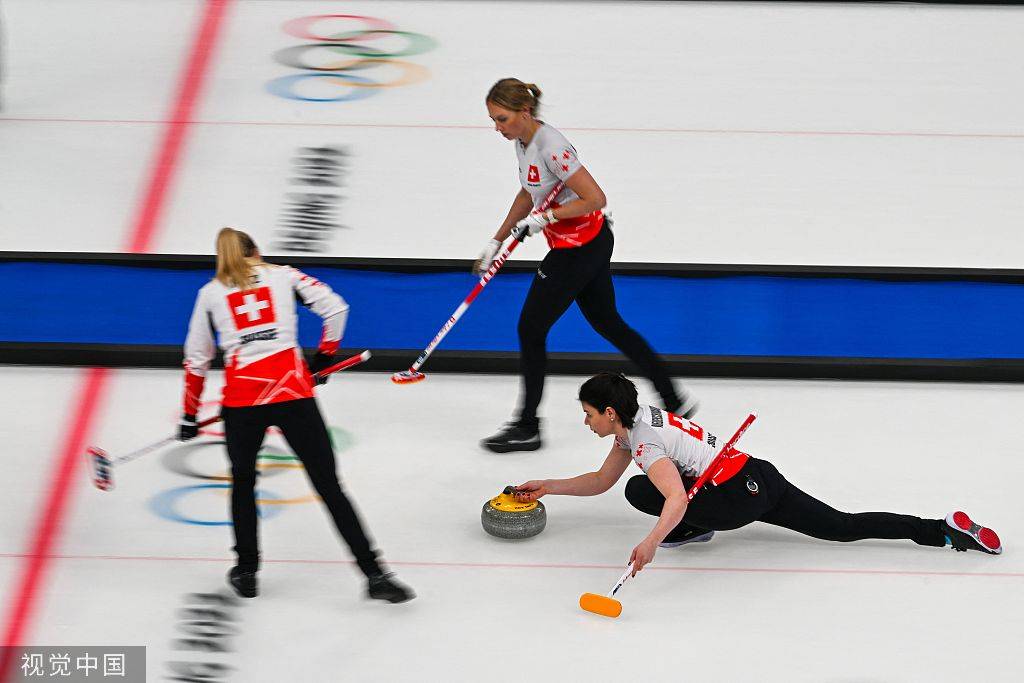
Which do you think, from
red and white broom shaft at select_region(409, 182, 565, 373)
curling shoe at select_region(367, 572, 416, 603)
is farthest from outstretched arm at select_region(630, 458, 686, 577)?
red and white broom shaft at select_region(409, 182, 565, 373)

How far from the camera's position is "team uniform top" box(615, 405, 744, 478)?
3467mm

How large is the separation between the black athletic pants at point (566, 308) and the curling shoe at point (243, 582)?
3.50 feet

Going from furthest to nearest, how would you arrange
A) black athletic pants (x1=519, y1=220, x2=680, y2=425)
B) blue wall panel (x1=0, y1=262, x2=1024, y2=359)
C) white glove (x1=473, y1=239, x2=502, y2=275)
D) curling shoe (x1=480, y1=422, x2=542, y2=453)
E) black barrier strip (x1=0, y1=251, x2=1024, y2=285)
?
black barrier strip (x1=0, y1=251, x2=1024, y2=285) < blue wall panel (x1=0, y1=262, x2=1024, y2=359) < curling shoe (x1=480, y1=422, x2=542, y2=453) < white glove (x1=473, y1=239, x2=502, y2=275) < black athletic pants (x1=519, y1=220, x2=680, y2=425)

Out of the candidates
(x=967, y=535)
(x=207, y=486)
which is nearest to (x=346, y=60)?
(x=207, y=486)

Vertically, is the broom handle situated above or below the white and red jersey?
below

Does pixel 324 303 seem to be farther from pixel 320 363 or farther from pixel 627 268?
pixel 627 268

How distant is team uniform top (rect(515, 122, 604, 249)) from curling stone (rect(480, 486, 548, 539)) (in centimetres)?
78

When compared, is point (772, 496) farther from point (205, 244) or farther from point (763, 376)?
point (205, 244)

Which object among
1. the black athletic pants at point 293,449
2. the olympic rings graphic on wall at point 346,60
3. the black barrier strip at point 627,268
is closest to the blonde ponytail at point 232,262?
the black athletic pants at point 293,449

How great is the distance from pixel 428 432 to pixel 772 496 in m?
1.25

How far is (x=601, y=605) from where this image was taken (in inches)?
136

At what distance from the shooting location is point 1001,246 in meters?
5.35

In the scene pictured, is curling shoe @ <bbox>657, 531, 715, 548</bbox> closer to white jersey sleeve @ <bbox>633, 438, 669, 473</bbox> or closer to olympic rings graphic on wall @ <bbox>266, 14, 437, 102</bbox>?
white jersey sleeve @ <bbox>633, 438, 669, 473</bbox>

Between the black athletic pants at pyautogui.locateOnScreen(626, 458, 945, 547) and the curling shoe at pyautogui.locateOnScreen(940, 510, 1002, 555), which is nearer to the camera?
the black athletic pants at pyautogui.locateOnScreen(626, 458, 945, 547)
